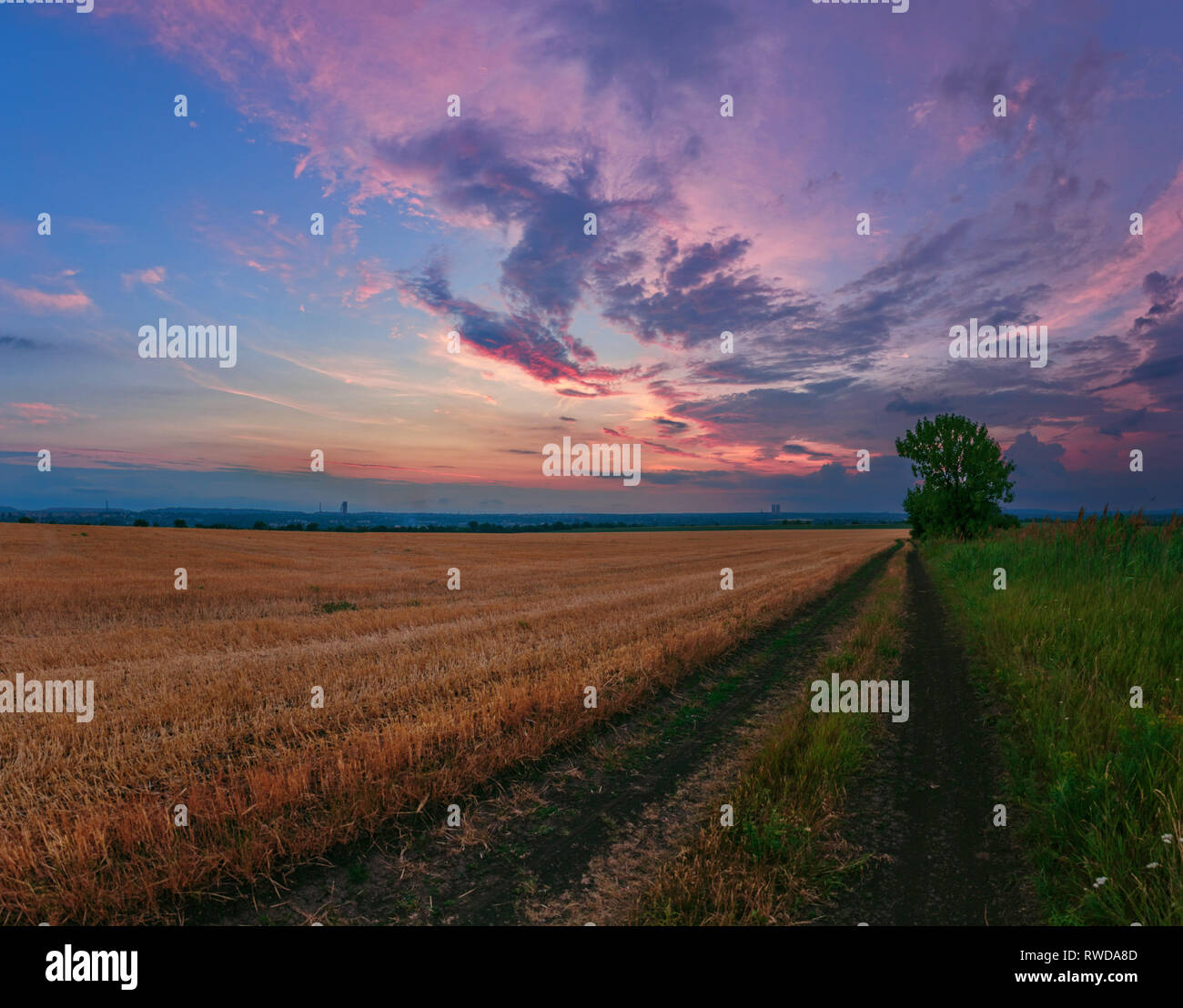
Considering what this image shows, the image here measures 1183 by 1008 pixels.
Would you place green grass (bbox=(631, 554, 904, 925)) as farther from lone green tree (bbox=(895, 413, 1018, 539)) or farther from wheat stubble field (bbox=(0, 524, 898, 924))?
lone green tree (bbox=(895, 413, 1018, 539))

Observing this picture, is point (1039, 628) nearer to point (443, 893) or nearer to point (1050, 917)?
point (1050, 917)

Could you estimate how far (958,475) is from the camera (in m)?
53.0

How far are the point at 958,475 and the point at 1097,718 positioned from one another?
55.6 meters

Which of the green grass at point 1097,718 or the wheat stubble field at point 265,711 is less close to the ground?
the green grass at point 1097,718

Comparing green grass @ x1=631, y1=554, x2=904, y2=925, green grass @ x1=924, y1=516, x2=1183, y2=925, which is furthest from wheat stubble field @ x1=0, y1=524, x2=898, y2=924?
green grass @ x1=924, y1=516, x2=1183, y2=925

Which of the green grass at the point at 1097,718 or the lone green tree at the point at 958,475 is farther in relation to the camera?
the lone green tree at the point at 958,475

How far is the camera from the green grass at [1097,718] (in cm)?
414

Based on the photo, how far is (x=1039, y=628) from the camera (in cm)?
1121

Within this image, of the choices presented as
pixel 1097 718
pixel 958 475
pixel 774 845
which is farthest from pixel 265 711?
pixel 958 475

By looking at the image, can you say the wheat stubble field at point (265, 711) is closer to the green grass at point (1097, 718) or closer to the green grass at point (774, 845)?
the green grass at point (774, 845)

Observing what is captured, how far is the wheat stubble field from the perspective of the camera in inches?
184

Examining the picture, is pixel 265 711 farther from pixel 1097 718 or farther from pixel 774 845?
pixel 1097 718

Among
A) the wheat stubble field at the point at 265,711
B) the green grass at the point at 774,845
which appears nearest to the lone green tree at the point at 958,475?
the wheat stubble field at the point at 265,711

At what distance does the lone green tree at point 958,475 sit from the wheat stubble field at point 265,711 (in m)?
39.9
